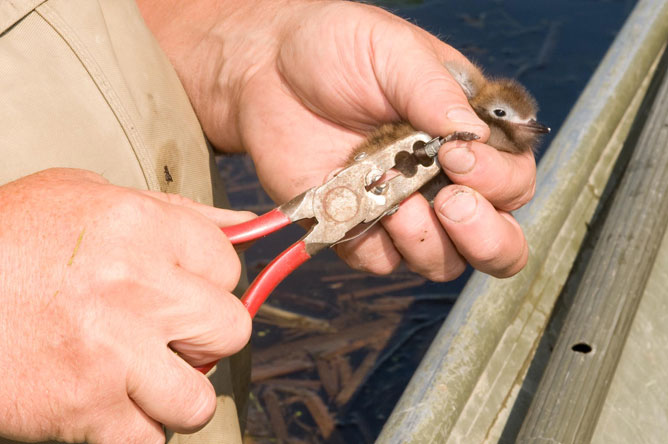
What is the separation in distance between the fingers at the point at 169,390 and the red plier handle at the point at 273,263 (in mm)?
305

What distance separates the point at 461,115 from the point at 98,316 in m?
1.03

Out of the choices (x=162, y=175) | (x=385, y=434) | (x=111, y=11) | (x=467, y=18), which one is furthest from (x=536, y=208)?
→ (x=467, y=18)

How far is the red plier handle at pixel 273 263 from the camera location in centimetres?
163

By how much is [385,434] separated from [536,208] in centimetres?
117

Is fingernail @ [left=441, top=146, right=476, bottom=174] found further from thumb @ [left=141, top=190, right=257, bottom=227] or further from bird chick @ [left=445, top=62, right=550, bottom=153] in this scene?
thumb @ [left=141, top=190, right=257, bottom=227]

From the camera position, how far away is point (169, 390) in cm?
133

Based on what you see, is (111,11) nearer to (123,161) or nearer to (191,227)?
(123,161)

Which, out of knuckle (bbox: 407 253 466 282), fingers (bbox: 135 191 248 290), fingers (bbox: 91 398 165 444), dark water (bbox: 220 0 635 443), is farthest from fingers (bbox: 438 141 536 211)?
dark water (bbox: 220 0 635 443)

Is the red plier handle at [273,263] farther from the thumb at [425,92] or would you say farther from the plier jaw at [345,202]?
the thumb at [425,92]

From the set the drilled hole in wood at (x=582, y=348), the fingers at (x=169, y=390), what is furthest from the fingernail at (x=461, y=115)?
the fingers at (x=169, y=390)

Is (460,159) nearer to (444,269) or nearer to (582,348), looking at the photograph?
(444,269)

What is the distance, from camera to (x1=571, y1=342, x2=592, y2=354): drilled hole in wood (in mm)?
2127

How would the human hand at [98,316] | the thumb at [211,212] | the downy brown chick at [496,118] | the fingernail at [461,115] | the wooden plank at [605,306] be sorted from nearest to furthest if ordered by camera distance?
the human hand at [98,316], the thumb at [211,212], the fingernail at [461,115], the wooden plank at [605,306], the downy brown chick at [496,118]

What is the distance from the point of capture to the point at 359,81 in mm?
2059
